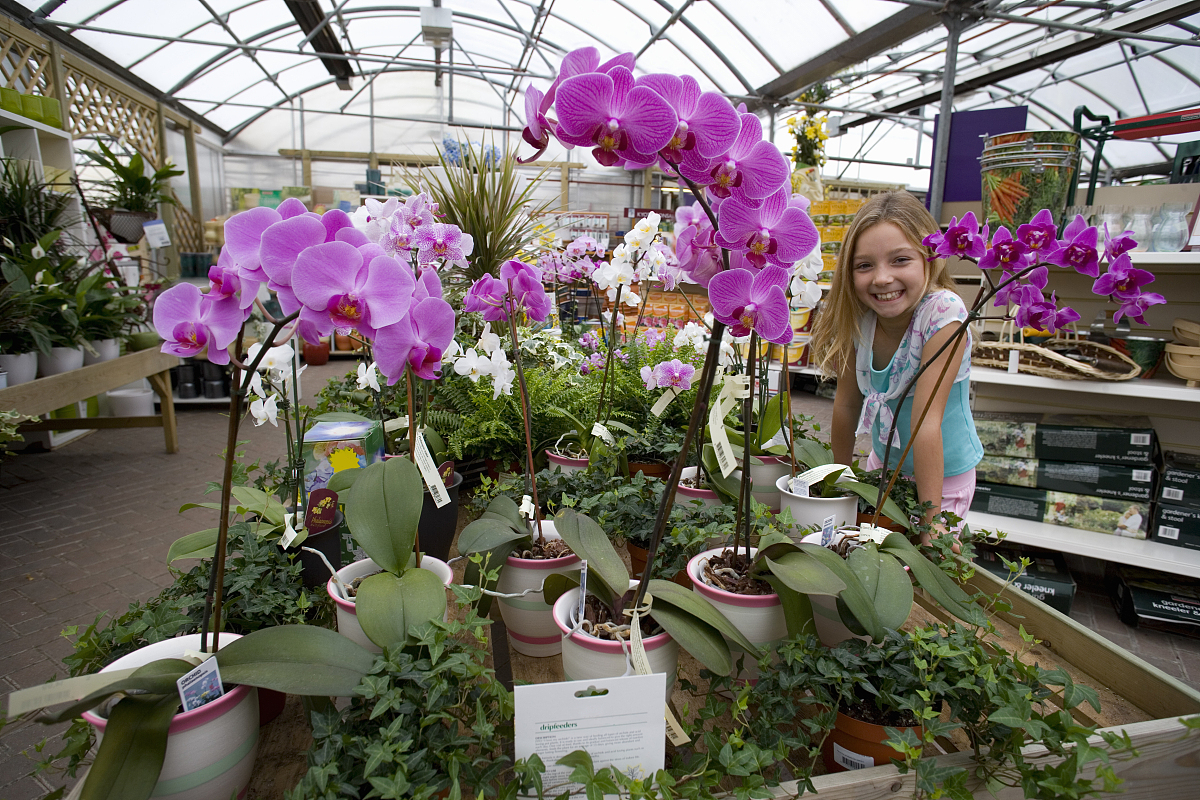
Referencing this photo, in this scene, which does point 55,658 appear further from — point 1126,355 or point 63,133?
point 1126,355

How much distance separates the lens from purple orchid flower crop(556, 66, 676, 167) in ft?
1.77

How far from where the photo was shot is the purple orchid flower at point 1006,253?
939mm

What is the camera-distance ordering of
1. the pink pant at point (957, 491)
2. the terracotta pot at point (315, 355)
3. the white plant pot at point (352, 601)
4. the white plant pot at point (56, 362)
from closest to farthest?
1. the white plant pot at point (352, 601)
2. the pink pant at point (957, 491)
3. the white plant pot at point (56, 362)
4. the terracotta pot at point (315, 355)

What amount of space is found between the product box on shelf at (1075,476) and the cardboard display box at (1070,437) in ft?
0.08

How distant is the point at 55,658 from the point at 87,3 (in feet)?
21.0

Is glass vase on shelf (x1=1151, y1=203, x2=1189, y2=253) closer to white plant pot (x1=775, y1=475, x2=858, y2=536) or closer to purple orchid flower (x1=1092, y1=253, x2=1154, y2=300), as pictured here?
purple orchid flower (x1=1092, y1=253, x2=1154, y2=300)

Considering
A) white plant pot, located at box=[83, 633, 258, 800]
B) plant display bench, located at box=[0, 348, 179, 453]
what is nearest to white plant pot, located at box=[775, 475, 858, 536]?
white plant pot, located at box=[83, 633, 258, 800]

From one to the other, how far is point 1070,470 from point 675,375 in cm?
178

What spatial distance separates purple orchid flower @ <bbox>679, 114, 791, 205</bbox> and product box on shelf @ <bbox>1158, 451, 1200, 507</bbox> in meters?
2.45

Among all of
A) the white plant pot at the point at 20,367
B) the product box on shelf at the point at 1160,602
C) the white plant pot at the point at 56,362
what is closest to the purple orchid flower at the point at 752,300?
the product box on shelf at the point at 1160,602

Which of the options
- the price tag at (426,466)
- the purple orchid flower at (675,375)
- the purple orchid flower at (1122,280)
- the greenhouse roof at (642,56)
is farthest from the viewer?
the greenhouse roof at (642,56)

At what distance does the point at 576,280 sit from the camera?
2277mm

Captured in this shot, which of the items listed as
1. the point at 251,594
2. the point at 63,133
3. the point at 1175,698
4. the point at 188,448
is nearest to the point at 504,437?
the point at 251,594

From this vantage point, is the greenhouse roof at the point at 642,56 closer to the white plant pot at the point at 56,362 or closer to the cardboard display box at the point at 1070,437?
the cardboard display box at the point at 1070,437
